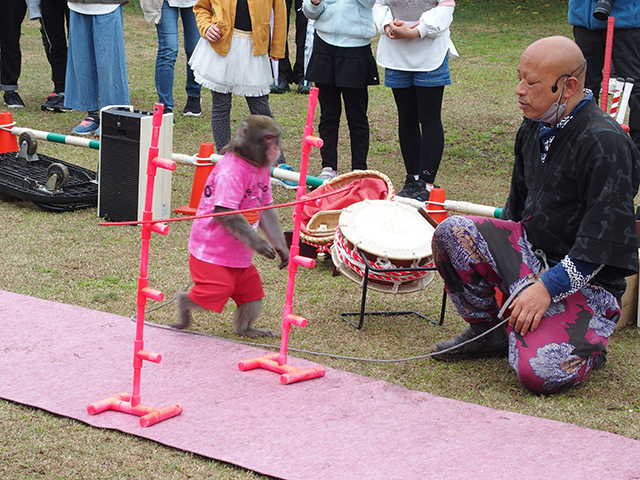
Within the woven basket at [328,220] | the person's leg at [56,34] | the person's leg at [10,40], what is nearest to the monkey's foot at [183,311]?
the woven basket at [328,220]

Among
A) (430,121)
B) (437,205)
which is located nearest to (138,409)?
(437,205)

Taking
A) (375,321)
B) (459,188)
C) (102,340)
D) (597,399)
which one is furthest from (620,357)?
(459,188)

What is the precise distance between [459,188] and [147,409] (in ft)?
13.6

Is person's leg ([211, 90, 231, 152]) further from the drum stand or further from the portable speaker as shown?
the drum stand

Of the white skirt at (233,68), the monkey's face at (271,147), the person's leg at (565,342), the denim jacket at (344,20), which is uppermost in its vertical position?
the denim jacket at (344,20)

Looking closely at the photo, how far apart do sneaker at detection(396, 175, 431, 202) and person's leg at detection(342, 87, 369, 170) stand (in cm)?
41

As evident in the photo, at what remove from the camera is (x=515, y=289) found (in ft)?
10.5

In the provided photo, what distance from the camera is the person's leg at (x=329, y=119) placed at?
5882mm

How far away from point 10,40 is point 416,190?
5.20 meters

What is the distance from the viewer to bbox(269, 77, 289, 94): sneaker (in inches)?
396

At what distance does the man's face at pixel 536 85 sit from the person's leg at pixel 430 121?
2.37m

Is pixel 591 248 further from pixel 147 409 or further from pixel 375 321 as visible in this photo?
pixel 147 409

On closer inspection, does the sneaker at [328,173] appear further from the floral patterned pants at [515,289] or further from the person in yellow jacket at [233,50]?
the floral patterned pants at [515,289]

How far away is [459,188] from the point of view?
6398mm
